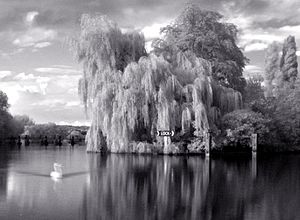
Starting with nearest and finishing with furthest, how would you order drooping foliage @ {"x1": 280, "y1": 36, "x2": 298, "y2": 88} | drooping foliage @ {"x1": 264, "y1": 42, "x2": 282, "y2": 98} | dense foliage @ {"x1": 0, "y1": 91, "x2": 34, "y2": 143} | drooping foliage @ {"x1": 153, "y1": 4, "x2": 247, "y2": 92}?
drooping foliage @ {"x1": 153, "y1": 4, "x2": 247, "y2": 92}
drooping foliage @ {"x1": 280, "y1": 36, "x2": 298, "y2": 88}
dense foliage @ {"x1": 0, "y1": 91, "x2": 34, "y2": 143}
drooping foliage @ {"x1": 264, "y1": 42, "x2": 282, "y2": 98}

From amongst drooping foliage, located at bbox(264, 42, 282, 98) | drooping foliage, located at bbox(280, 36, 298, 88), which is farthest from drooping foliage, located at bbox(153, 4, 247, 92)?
drooping foliage, located at bbox(264, 42, 282, 98)

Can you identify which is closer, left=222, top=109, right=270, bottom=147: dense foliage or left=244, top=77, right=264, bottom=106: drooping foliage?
left=222, top=109, right=270, bottom=147: dense foliage

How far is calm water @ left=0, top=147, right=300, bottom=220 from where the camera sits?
14.2m

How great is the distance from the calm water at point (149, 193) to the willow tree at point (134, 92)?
11072mm

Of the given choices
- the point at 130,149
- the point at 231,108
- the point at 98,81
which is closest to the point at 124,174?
the point at 130,149

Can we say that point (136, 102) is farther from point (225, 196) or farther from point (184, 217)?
point (184, 217)

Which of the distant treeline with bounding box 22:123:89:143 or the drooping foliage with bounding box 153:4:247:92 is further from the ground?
the drooping foliage with bounding box 153:4:247:92

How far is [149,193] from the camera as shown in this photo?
59.2 ft

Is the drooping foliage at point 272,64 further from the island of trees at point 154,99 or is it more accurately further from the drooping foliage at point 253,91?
the island of trees at point 154,99

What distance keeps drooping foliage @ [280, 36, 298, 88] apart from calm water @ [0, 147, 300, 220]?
45.4 metres

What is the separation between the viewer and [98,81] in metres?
40.4

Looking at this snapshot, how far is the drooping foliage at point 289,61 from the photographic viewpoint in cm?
6994

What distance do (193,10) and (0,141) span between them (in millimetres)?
37962

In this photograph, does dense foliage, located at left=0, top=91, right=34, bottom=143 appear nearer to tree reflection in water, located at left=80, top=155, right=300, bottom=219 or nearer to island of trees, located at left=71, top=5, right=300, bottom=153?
island of trees, located at left=71, top=5, right=300, bottom=153
